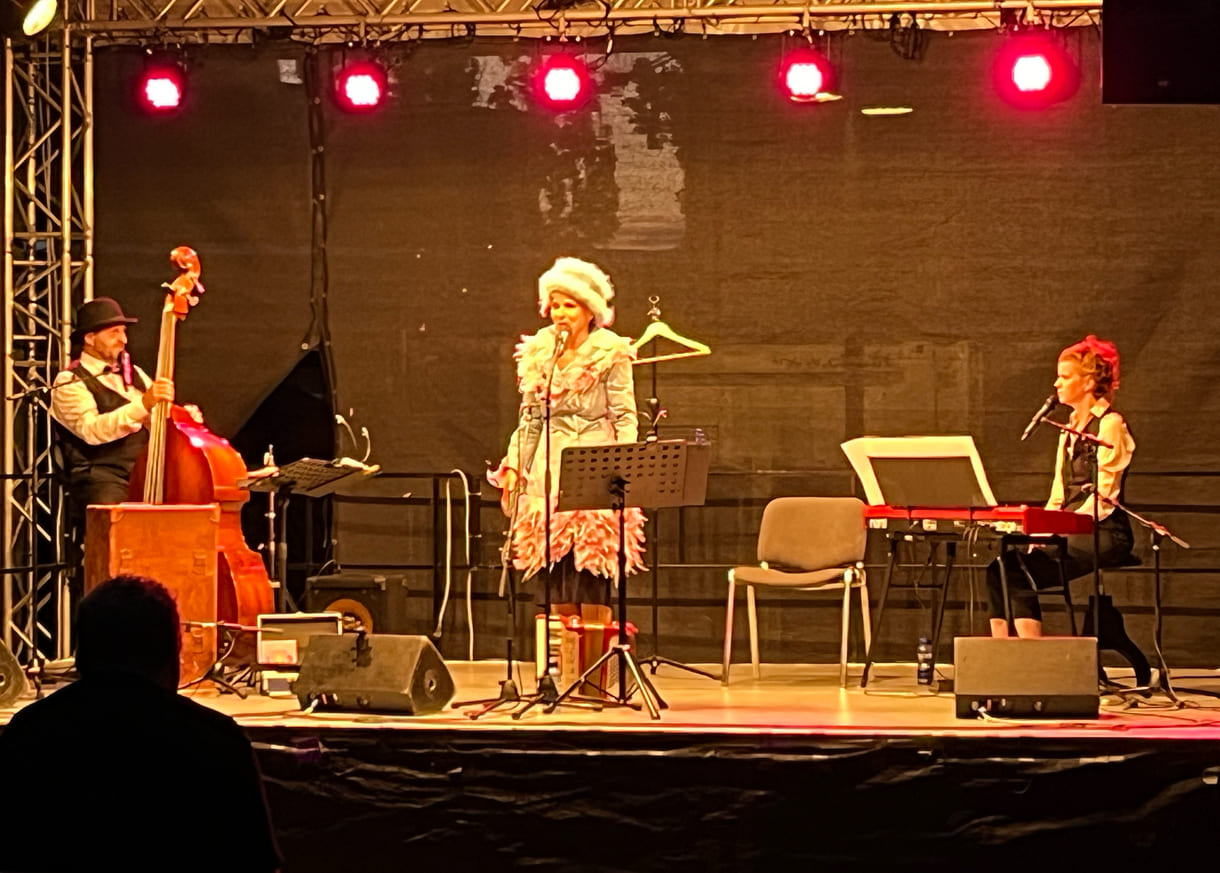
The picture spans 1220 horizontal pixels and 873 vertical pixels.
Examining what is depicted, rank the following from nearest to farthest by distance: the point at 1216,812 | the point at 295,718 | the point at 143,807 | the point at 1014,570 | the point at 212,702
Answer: the point at 143,807 → the point at 1216,812 → the point at 295,718 → the point at 212,702 → the point at 1014,570

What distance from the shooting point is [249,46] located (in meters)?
9.02

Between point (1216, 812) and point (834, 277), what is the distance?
391 cm

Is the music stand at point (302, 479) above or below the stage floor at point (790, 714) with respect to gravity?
above

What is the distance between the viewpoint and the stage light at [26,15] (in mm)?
7828

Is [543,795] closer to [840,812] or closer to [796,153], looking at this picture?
[840,812]

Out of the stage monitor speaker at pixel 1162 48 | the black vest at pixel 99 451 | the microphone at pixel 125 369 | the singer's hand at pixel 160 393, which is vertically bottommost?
the black vest at pixel 99 451

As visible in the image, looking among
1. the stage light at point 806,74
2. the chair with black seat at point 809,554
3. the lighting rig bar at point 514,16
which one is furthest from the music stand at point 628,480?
the lighting rig bar at point 514,16

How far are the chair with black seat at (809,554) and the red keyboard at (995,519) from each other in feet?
2.07

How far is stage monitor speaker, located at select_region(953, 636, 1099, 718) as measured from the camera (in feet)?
19.6

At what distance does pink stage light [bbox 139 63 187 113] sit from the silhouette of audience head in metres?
6.34

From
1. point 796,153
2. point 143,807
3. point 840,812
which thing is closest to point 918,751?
point 840,812

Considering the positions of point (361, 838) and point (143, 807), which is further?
point (361, 838)

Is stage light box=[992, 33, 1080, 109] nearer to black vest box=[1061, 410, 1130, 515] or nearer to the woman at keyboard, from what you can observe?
the woman at keyboard

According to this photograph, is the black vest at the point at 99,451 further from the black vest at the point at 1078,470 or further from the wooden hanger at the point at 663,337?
the black vest at the point at 1078,470
